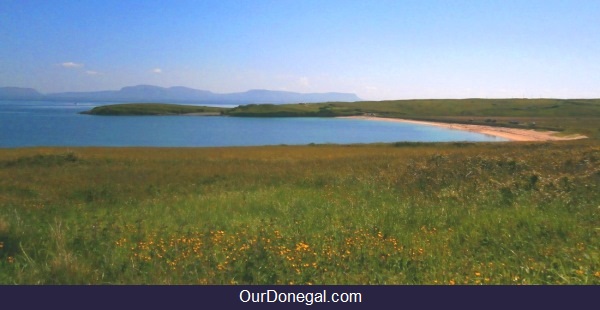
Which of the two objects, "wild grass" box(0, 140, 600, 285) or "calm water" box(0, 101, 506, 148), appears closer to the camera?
"wild grass" box(0, 140, 600, 285)

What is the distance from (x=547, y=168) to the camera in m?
15.1

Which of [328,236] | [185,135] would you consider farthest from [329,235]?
[185,135]

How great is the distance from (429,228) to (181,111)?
200200mm

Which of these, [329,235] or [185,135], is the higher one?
[329,235]

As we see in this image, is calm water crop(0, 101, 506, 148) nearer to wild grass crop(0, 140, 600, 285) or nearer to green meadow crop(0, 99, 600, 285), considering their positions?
green meadow crop(0, 99, 600, 285)

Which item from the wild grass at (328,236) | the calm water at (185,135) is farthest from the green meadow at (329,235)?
the calm water at (185,135)

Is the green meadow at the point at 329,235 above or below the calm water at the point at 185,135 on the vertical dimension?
above

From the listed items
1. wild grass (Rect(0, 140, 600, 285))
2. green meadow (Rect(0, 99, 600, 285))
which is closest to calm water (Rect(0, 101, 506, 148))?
green meadow (Rect(0, 99, 600, 285))

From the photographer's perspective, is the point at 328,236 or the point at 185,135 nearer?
the point at 328,236

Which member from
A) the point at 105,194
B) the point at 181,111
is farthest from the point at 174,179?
the point at 181,111

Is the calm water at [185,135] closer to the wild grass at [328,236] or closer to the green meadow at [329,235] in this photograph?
the green meadow at [329,235]

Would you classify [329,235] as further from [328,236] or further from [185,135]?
[185,135]

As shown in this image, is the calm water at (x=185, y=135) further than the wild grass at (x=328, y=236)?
Yes

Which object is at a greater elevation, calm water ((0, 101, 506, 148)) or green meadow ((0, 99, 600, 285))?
green meadow ((0, 99, 600, 285))
